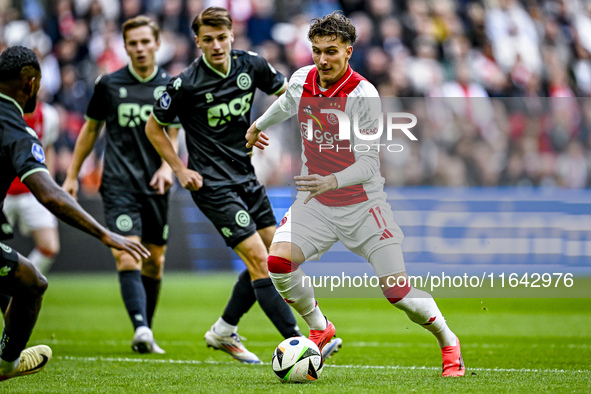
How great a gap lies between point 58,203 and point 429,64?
1144cm

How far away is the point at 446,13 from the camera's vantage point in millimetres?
15984

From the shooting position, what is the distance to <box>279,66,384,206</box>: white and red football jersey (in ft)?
17.0

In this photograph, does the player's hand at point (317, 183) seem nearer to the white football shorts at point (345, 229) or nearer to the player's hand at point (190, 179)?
the white football shorts at point (345, 229)

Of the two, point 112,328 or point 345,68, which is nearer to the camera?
point 345,68

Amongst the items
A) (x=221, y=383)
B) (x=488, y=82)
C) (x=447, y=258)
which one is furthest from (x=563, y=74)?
(x=221, y=383)

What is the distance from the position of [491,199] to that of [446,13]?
15.9 feet

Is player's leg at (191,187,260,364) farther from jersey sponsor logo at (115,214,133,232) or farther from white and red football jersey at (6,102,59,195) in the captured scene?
white and red football jersey at (6,102,59,195)

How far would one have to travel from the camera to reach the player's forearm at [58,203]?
4500 millimetres

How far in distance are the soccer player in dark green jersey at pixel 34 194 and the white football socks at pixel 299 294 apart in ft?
3.43

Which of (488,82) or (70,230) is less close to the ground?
(488,82)

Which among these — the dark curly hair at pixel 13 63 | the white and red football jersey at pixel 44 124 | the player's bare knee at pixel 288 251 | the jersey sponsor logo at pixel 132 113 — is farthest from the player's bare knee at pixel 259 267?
the white and red football jersey at pixel 44 124

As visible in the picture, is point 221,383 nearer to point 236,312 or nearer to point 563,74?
point 236,312

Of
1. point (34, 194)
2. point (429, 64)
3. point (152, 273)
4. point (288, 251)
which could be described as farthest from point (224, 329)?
point (429, 64)

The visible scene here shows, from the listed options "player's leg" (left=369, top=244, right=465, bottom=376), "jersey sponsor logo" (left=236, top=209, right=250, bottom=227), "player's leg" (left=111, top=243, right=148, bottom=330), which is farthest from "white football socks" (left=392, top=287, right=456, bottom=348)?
"player's leg" (left=111, top=243, right=148, bottom=330)
